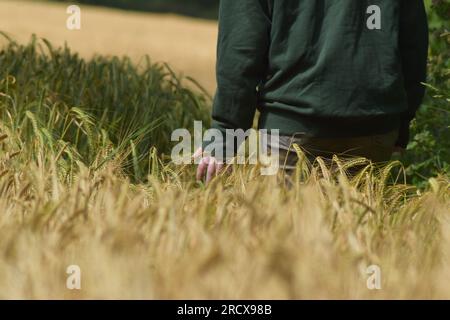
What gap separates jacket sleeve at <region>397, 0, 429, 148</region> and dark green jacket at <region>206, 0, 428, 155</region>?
128 mm

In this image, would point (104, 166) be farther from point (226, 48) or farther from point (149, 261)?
point (149, 261)

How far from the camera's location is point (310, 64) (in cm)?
318

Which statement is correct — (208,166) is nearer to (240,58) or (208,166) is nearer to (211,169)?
(211,169)

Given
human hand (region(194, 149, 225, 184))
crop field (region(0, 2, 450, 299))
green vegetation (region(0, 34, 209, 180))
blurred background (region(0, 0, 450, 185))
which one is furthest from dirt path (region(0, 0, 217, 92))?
crop field (region(0, 2, 450, 299))

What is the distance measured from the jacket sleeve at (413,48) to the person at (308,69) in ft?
0.31

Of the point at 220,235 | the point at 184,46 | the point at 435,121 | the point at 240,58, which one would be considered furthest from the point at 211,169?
the point at 184,46

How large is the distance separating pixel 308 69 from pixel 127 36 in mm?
12955

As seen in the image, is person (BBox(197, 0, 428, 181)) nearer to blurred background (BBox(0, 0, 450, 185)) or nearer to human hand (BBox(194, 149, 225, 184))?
human hand (BBox(194, 149, 225, 184))

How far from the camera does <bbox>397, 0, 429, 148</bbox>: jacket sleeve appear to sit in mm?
3352

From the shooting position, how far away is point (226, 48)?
3158 mm

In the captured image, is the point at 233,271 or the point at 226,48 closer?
the point at 233,271

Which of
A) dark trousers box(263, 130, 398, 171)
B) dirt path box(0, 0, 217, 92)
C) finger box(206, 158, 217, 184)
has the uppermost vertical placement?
dirt path box(0, 0, 217, 92)

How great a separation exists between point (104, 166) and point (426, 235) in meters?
1.27
